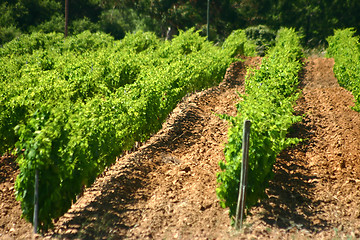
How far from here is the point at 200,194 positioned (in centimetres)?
667

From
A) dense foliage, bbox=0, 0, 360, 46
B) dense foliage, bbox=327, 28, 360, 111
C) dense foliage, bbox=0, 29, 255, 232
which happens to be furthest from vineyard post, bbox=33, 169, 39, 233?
dense foliage, bbox=0, 0, 360, 46

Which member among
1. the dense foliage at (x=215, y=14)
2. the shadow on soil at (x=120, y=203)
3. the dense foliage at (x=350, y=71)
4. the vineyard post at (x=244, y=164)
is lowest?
the shadow on soil at (x=120, y=203)

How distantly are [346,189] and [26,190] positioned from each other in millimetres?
4855

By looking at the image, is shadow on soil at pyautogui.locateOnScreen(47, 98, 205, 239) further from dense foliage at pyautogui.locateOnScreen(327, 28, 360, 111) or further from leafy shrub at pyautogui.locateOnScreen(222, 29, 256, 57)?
leafy shrub at pyautogui.locateOnScreen(222, 29, 256, 57)

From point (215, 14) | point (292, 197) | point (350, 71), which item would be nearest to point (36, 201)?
point (292, 197)

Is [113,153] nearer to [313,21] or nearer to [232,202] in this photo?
[232,202]

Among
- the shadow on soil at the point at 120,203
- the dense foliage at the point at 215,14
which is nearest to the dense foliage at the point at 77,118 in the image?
the shadow on soil at the point at 120,203

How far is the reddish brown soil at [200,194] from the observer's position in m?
5.80

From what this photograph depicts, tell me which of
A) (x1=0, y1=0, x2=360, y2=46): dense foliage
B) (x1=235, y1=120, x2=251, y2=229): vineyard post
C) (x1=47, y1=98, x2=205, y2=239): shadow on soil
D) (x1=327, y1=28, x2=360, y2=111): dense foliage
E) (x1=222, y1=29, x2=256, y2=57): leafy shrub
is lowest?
(x1=47, y1=98, x2=205, y2=239): shadow on soil

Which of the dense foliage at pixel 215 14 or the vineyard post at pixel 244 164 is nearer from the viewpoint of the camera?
the vineyard post at pixel 244 164

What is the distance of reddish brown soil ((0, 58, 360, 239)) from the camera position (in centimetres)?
580

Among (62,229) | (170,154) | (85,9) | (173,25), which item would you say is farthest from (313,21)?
(62,229)

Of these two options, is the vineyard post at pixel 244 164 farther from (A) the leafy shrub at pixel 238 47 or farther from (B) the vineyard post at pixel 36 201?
(A) the leafy shrub at pixel 238 47

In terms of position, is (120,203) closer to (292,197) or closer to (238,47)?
(292,197)
